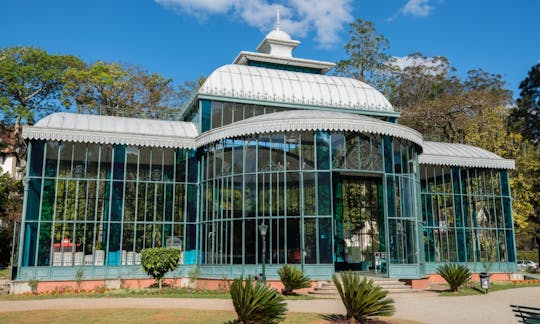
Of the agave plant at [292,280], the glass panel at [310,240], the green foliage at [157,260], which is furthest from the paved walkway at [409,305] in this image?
the glass panel at [310,240]

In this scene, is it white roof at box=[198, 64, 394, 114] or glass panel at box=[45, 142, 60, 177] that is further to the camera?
white roof at box=[198, 64, 394, 114]

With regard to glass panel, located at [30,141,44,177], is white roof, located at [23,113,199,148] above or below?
above

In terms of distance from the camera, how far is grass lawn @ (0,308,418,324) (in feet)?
37.4

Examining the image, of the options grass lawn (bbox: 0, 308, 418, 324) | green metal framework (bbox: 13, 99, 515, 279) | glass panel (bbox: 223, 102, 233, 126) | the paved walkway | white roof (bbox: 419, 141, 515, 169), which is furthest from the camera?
white roof (bbox: 419, 141, 515, 169)

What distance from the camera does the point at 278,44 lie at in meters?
29.9

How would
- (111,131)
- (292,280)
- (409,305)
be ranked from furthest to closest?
(111,131), (292,280), (409,305)

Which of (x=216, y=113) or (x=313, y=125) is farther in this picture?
(x=216, y=113)

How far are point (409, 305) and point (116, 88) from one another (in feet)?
108

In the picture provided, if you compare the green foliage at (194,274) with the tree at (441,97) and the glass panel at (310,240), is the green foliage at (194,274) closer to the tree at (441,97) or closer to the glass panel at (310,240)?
the glass panel at (310,240)

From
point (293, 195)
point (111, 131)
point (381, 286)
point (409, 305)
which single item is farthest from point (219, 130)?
point (409, 305)

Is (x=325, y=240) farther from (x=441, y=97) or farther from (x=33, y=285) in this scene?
(x=441, y=97)

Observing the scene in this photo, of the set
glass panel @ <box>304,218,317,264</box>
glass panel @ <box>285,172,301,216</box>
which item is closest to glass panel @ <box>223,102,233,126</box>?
glass panel @ <box>285,172,301,216</box>

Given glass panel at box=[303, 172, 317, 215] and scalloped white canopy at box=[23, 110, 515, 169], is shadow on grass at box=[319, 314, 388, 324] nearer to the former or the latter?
glass panel at box=[303, 172, 317, 215]

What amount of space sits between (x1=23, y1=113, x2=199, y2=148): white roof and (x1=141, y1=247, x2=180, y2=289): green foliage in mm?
5522
